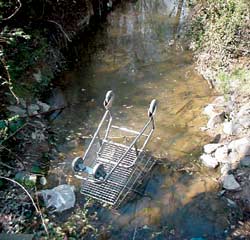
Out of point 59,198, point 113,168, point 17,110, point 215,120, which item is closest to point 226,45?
point 215,120

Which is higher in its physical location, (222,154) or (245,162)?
(245,162)

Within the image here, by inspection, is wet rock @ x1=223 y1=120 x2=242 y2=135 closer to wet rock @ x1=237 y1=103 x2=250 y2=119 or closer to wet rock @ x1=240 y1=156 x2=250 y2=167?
wet rock @ x1=237 y1=103 x2=250 y2=119

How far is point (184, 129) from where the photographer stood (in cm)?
577

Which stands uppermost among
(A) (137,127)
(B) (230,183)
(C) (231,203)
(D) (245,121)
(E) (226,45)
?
(E) (226,45)

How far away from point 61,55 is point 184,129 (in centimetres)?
288

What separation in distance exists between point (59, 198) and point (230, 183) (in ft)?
6.51

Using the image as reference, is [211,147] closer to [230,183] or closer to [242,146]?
[242,146]

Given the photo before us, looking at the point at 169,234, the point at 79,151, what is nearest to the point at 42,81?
the point at 79,151

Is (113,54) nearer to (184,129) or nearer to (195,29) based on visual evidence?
(195,29)

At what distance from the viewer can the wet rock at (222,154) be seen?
16.5 ft

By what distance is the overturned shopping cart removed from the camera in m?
4.49

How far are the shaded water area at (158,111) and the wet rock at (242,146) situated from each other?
0.43 metres

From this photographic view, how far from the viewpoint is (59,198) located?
4.52 metres

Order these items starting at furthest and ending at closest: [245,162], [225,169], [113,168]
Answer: [225,169] → [245,162] → [113,168]
